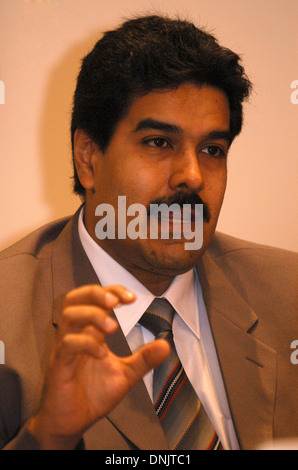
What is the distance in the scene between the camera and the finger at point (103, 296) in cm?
68

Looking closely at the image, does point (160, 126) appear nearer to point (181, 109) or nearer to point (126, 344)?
point (181, 109)

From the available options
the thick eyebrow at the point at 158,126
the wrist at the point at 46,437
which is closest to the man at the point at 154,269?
the thick eyebrow at the point at 158,126

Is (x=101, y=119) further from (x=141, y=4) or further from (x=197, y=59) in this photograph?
(x=141, y=4)

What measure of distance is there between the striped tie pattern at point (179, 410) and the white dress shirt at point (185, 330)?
4cm

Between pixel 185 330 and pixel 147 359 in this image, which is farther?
pixel 185 330

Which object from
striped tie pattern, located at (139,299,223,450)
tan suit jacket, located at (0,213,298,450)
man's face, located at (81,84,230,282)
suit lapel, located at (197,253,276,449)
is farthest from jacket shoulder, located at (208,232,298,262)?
striped tie pattern, located at (139,299,223,450)

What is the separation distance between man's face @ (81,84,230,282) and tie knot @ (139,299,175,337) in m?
0.08

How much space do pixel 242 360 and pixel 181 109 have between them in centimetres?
54

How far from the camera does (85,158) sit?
3.86 feet

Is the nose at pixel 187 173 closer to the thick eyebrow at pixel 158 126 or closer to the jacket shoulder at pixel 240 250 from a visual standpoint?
the thick eyebrow at pixel 158 126

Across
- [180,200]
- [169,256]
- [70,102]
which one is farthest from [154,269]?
[70,102]

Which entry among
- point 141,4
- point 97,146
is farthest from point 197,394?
point 141,4

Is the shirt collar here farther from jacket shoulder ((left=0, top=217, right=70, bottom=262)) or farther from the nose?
the nose

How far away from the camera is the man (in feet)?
3.16
